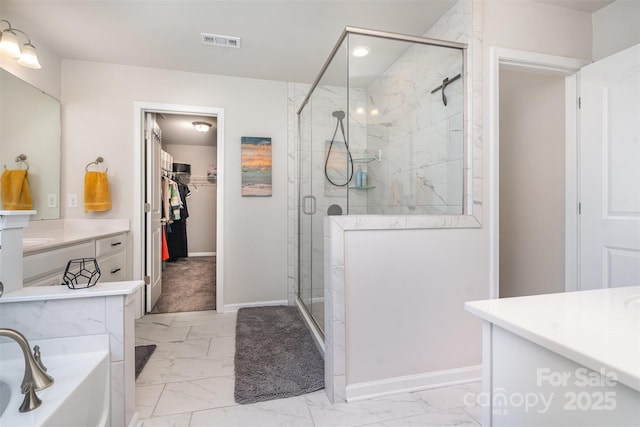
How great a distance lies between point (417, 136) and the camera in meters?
2.39

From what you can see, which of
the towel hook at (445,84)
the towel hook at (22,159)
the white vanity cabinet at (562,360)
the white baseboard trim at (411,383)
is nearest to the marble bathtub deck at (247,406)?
the white baseboard trim at (411,383)

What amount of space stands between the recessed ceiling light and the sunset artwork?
148 cm

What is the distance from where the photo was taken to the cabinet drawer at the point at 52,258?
5.34 feet

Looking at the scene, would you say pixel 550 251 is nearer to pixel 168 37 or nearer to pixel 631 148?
pixel 631 148

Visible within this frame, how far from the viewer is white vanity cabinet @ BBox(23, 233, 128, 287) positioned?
166 cm

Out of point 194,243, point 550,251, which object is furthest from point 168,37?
point 194,243

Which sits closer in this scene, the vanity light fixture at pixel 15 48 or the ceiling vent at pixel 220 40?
the vanity light fixture at pixel 15 48

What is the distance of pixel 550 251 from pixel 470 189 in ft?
3.62

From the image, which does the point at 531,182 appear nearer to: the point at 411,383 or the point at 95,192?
the point at 411,383

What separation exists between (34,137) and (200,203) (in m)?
4.31

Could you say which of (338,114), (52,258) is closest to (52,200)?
(52,258)

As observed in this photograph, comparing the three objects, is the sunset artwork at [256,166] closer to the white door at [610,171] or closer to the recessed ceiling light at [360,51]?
the recessed ceiling light at [360,51]

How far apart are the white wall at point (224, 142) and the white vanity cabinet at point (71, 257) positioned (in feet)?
0.92

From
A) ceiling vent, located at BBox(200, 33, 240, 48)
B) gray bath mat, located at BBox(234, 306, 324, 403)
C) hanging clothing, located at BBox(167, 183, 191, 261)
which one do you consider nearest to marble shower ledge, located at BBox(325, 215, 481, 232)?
gray bath mat, located at BBox(234, 306, 324, 403)
